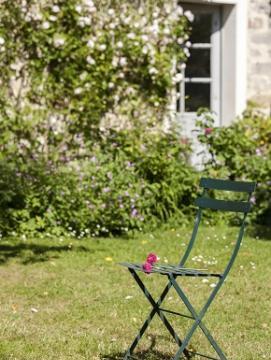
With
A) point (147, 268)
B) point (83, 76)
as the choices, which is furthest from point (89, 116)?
point (147, 268)

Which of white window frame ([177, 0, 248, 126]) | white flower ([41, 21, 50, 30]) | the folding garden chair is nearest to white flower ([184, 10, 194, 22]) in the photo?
white window frame ([177, 0, 248, 126])

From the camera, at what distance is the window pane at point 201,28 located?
9.94m

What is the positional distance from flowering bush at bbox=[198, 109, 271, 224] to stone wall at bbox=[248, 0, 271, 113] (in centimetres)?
91

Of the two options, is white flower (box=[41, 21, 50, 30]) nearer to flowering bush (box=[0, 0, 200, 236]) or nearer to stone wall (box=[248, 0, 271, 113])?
flowering bush (box=[0, 0, 200, 236])

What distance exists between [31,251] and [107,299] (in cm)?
158

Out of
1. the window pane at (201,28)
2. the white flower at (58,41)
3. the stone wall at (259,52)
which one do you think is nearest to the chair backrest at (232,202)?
the white flower at (58,41)

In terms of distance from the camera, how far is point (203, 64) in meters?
10.0

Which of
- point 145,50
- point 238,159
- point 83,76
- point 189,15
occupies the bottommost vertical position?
point 238,159

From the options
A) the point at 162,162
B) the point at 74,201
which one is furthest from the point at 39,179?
the point at 162,162

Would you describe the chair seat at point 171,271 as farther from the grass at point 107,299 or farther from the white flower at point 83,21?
the white flower at point 83,21

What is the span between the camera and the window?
995 cm

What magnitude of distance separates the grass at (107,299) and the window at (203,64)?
8.27 feet

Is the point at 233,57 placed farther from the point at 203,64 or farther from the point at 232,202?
the point at 232,202

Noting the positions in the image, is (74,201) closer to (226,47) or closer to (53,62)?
(53,62)
